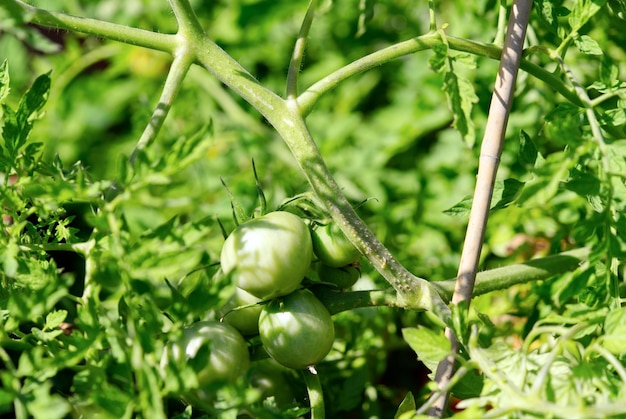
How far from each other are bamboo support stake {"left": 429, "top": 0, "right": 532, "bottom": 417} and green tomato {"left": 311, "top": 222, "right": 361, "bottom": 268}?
0.42ft

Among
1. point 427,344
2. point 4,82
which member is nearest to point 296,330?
point 427,344

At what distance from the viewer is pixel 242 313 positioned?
948 millimetres

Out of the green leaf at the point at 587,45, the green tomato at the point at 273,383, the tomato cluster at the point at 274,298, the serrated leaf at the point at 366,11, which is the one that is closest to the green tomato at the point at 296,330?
the tomato cluster at the point at 274,298

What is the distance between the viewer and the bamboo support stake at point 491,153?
866 millimetres

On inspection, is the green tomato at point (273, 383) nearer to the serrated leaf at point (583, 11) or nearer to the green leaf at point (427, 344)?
the green leaf at point (427, 344)

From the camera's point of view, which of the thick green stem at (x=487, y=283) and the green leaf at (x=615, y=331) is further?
the thick green stem at (x=487, y=283)

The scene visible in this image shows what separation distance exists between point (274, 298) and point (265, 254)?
0.08 metres

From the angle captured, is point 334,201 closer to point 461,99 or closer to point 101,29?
point 461,99

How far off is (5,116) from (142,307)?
29 cm

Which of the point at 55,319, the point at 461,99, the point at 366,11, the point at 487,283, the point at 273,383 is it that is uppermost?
the point at 366,11

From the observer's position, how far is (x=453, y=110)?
0.95 meters

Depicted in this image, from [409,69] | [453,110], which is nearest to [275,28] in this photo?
[409,69]

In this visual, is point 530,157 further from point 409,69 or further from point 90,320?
point 409,69

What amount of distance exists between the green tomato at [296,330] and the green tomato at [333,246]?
54 mm
